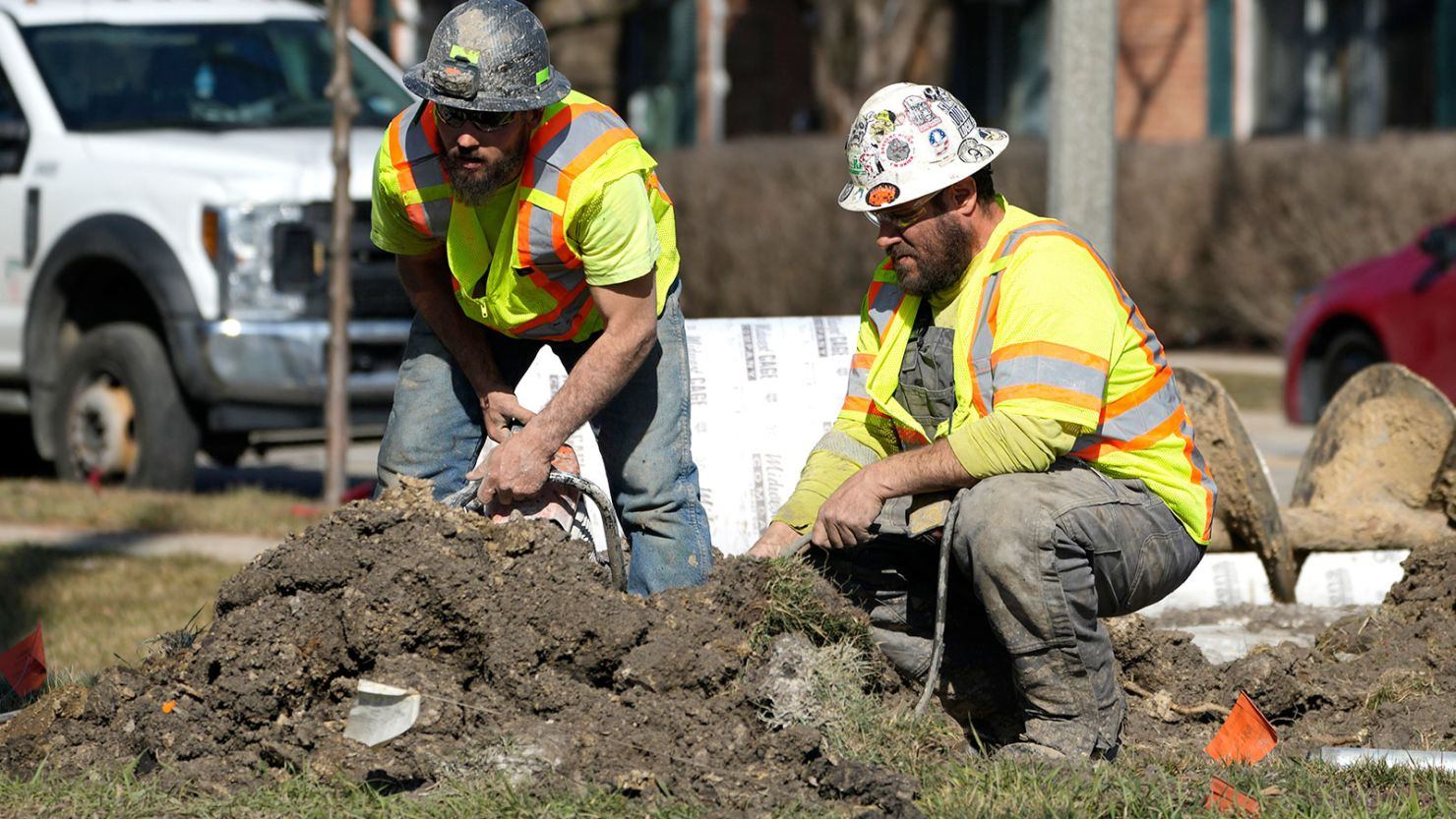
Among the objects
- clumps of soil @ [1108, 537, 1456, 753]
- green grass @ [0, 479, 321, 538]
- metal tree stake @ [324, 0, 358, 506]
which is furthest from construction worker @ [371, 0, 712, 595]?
metal tree stake @ [324, 0, 358, 506]

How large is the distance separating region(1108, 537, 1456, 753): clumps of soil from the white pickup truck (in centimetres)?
475

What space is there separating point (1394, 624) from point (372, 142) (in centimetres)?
543

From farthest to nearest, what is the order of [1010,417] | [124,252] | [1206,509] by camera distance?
[124,252] < [1206,509] < [1010,417]

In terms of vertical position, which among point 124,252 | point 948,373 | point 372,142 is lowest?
point 948,373

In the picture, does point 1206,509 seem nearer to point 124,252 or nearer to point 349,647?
point 349,647

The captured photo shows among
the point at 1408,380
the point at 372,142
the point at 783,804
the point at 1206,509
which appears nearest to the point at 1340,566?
the point at 1408,380

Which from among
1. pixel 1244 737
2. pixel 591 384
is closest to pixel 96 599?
pixel 591 384

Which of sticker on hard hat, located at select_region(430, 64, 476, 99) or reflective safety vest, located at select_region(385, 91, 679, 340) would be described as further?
reflective safety vest, located at select_region(385, 91, 679, 340)

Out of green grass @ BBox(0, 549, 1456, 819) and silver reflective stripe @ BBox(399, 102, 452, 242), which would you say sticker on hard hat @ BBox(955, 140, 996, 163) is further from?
silver reflective stripe @ BBox(399, 102, 452, 242)

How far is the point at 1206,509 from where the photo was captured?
4.41 m

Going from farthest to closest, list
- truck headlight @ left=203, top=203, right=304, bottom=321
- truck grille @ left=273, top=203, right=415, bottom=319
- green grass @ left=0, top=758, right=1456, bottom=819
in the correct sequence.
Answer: truck grille @ left=273, top=203, right=415, bottom=319 < truck headlight @ left=203, top=203, right=304, bottom=321 < green grass @ left=0, top=758, right=1456, bottom=819

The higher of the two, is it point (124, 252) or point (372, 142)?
point (372, 142)

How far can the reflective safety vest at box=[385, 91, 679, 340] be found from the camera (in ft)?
14.5

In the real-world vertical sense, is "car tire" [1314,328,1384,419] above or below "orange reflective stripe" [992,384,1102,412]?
above
